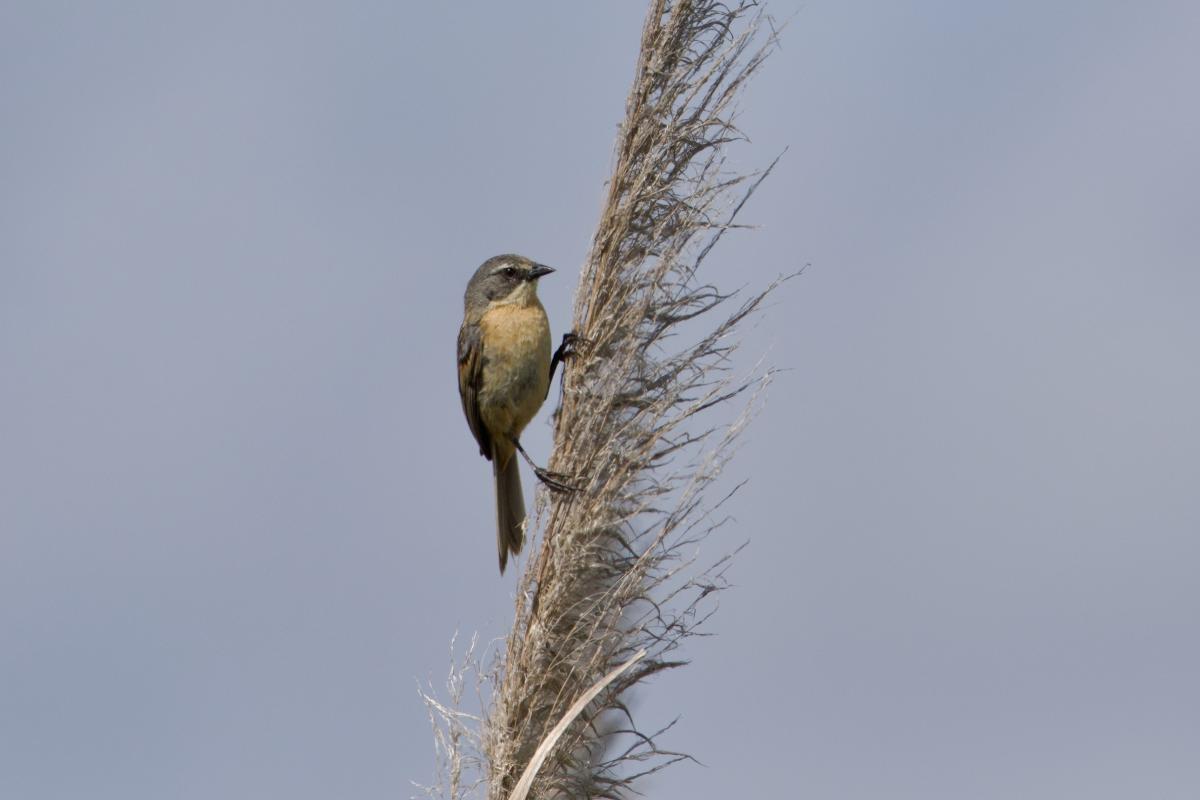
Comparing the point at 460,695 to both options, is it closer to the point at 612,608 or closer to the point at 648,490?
the point at 612,608

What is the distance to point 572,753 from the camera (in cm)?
304

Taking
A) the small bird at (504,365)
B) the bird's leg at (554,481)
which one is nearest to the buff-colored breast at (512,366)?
the small bird at (504,365)

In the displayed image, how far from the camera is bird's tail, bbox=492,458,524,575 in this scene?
17.5ft

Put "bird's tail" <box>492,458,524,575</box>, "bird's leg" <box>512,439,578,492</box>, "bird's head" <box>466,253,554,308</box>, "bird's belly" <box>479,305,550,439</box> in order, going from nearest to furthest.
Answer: "bird's leg" <box>512,439,578,492</box> < "bird's tail" <box>492,458,524,575</box> < "bird's belly" <box>479,305,550,439</box> < "bird's head" <box>466,253,554,308</box>

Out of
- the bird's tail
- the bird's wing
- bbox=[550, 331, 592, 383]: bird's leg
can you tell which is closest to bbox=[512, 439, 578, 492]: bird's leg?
bbox=[550, 331, 592, 383]: bird's leg

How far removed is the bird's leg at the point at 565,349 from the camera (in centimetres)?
369

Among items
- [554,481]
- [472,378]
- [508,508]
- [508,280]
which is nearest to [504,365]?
[472,378]

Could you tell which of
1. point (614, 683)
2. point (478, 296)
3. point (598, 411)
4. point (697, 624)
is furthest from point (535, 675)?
point (478, 296)

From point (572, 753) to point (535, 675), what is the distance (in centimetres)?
20

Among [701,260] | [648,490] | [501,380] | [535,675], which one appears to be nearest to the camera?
[535,675]

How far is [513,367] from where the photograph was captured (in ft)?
18.3

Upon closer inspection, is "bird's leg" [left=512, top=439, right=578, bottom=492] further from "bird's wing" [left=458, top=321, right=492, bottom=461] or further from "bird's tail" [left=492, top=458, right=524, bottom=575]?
"bird's wing" [left=458, top=321, right=492, bottom=461]

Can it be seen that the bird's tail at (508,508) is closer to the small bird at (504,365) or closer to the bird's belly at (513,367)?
the small bird at (504,365)

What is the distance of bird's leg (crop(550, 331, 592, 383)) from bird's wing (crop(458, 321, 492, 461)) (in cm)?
43
